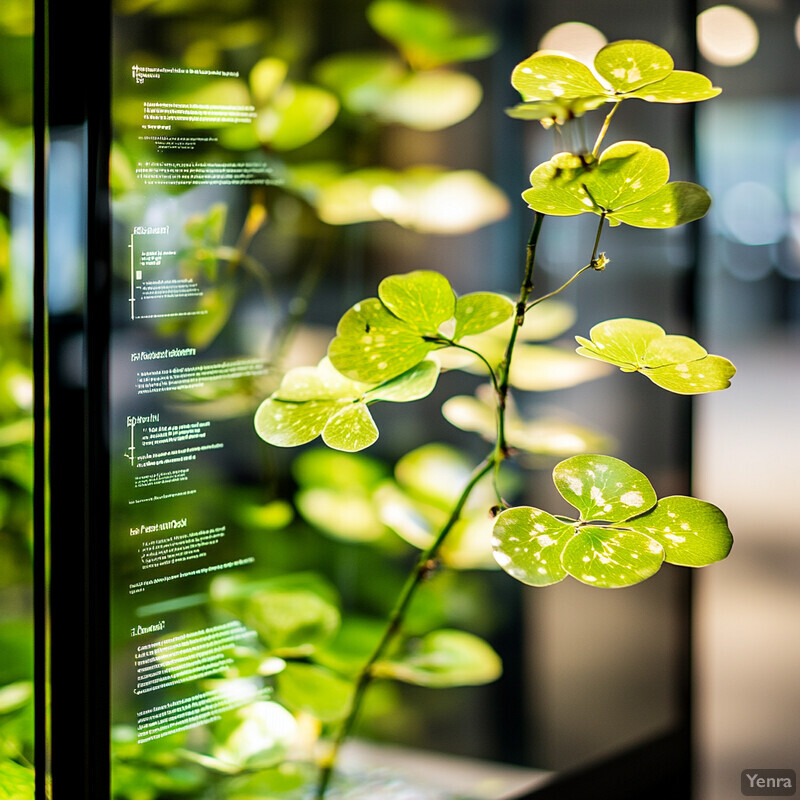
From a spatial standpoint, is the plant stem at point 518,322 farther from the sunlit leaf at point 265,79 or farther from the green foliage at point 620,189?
the sunlit leaf at point 265,79

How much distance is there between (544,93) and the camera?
0.49 meters

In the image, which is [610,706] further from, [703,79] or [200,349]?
[703,79]

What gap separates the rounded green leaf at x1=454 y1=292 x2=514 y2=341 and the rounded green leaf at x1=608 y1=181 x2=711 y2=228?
0.31ft

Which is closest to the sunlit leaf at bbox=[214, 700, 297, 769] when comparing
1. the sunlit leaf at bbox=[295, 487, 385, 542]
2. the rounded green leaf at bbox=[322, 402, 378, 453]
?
the sunlit leaf at bbox=[295, 487, 385, 542]

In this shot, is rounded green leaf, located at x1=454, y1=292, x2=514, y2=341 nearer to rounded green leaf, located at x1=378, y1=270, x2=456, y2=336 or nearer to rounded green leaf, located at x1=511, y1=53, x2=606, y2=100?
rounded green leaf, located at x1=378, y1=270, x2=456, y2=336

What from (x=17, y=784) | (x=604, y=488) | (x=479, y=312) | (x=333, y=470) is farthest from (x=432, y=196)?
(x=17, y=784)

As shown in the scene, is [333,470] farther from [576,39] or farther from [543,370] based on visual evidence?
[576,39]

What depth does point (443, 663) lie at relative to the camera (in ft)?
2.84

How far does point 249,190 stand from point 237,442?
0.24 meters

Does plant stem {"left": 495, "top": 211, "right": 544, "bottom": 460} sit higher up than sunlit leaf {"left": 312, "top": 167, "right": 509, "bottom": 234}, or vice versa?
sunlit leaf {"left": 312, "top": 167, "right": 509, "bottom": 234}

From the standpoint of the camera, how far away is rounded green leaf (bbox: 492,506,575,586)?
46 centimetres

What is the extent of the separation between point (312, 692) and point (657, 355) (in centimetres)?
46

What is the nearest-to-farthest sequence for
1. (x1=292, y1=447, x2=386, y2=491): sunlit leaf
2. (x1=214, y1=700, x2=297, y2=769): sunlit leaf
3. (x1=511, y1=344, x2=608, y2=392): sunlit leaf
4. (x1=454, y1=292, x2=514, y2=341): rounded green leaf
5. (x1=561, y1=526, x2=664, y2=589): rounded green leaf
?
(x1=561, y1=526, x2=664, y2=589): rounded green leaf
(x1=454, y1=292, x2=514, y2=341): rounded green leaf
(x1=214, y1=700, x2=297, y2=769): sunlit leaf
(x1=511, y1=344, x2=608, y2=392): sunlit leaf
(x1=292, y1=447, x2=386, y2=491): sunlit leaf

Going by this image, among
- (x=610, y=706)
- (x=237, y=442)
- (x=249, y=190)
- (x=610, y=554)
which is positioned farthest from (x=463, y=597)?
(x=610, y=554)
